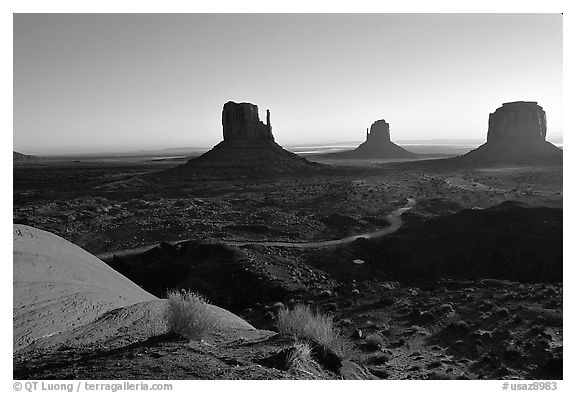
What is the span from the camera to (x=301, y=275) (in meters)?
15.2

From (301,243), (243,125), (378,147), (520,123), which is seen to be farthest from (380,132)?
(301,243)

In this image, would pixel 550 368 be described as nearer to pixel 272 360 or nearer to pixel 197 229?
pixel 272 360

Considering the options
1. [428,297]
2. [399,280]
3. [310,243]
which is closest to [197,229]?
[310,243]

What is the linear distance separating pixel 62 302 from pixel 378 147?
107 metres

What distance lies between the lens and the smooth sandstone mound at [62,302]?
4926mm

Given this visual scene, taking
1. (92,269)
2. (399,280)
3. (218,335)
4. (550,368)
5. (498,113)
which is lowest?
(399,280)

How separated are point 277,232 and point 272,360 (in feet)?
60.3

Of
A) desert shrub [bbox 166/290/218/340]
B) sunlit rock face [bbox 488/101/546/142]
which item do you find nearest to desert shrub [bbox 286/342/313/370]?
desert shrub [bbox 166/290/218/340]

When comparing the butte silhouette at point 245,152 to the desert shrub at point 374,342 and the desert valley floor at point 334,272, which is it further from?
the desert shrub at point 374,342

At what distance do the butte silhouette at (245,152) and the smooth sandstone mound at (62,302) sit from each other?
44085 mm

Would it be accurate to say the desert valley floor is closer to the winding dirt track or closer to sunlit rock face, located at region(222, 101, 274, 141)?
the winding dirt track

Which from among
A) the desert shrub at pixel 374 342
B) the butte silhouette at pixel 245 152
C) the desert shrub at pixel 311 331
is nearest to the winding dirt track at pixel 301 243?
the desert shrub at pixel 374 342

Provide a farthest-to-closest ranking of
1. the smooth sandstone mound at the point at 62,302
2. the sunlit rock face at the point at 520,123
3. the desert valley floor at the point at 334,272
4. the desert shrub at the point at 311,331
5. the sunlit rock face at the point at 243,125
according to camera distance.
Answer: the sunlit rock face at the point at 520,123, the sunlit rock face at the point at 243,125, the desert shrub at the point at 311,331, the smooth sandstone mound at the point at 62,302, the desert valley floor at the point at 334,272

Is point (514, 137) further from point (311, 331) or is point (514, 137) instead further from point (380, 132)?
point (311, 331)
